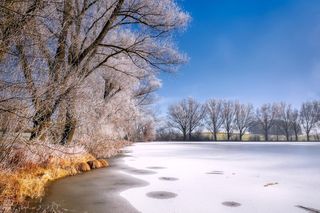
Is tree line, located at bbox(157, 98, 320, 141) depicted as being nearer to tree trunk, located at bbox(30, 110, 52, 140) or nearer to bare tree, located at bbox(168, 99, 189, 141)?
bare tree, located at bbox(168, 99, 189, 141)

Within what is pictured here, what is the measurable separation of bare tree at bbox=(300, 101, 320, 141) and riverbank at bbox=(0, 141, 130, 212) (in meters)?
55.3

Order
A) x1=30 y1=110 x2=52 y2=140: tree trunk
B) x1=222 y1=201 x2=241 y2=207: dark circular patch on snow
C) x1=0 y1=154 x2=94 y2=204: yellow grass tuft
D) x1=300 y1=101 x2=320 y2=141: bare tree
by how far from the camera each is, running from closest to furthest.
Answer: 1. x1=222 y1=201 x2=241 y2=207: dark circular patch on snow
2. x1=30 y1=110 x2=52 y2=140: tree trunk
3. x1=0 y1=154 x2=94 y2=204: yellow grass tuft
4. x1=300 y1=101 x2=320 y2=141: bare tree

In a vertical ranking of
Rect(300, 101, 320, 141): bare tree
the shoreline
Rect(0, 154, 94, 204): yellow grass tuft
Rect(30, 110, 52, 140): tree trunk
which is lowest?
the shoreline

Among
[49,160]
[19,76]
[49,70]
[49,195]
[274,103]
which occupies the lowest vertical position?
[49,195]

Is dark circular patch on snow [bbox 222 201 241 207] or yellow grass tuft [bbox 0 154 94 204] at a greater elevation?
yellow grass tuft [bbox 0 154 94 204]

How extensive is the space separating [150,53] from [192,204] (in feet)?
26.0

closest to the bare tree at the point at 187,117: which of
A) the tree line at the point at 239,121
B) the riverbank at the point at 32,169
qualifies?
the tree line at the point at 239,121

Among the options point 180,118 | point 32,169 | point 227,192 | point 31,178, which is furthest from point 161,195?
point 180,118

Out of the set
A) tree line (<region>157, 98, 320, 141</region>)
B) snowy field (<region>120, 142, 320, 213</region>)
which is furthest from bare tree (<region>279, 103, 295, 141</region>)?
snowy field (<region>120, 142, 320, 213</region>)

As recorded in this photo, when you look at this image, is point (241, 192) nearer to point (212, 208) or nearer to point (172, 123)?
point (212, 208)

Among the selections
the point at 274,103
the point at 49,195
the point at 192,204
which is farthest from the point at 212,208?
the point at 274,103

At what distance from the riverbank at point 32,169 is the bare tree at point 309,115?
55261mm

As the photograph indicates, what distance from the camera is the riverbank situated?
16.6 feet

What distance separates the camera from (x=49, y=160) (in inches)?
313
